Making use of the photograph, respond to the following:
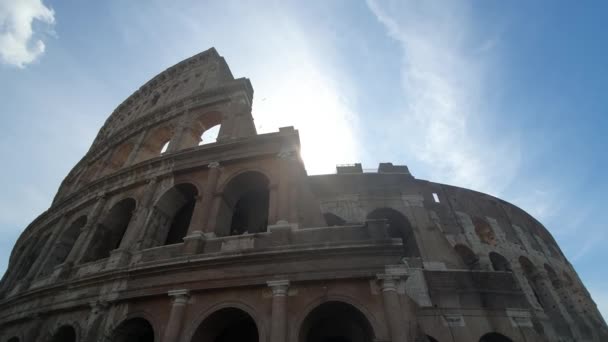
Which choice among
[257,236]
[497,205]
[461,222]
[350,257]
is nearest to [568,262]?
[497,205]

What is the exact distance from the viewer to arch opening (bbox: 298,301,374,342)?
7.50 m

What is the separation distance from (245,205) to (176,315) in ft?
16.2

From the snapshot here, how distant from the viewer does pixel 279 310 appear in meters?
7.20

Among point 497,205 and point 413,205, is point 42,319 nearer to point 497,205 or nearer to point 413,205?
point 413,205

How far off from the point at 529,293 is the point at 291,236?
1209 cm

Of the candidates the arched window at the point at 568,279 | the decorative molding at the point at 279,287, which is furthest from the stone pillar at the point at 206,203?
the arched window at the point at 568,279

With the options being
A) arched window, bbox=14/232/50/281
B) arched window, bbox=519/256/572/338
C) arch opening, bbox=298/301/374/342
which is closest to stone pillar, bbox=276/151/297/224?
arch opening, bbox=298/301/374/342

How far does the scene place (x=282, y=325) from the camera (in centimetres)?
699

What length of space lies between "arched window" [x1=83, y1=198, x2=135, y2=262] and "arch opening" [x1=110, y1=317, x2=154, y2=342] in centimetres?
412

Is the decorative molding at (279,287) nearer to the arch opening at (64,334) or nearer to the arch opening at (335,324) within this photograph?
the arch opening at (335,324)

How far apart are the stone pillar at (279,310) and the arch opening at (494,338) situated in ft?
24.4

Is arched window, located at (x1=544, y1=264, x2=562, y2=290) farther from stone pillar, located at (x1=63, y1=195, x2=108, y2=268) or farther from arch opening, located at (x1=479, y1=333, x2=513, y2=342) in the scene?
stone pillar, located at (x1=63, y1=195, x2=108, y2=268)

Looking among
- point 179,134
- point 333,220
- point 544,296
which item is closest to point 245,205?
point 333,220

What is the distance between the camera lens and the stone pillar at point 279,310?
6.87 m
